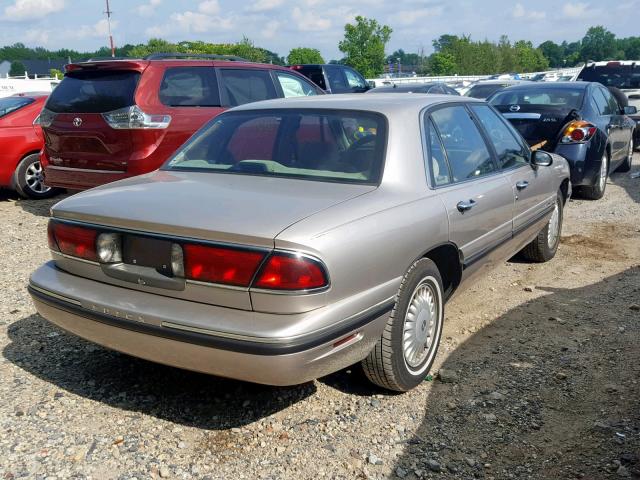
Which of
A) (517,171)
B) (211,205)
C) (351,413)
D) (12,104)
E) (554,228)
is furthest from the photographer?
(12,104)

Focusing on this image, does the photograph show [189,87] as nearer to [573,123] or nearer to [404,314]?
[573,123]

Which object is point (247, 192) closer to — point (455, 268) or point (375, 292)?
point (375, 292)

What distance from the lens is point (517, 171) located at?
485 centimetres

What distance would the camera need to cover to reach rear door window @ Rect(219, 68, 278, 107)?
25.9 ft

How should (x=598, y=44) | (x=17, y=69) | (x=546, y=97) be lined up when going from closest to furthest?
(x=546, y=97) → (x=17, y=69) → (x=598, y=44)

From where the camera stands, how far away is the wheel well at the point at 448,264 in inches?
146

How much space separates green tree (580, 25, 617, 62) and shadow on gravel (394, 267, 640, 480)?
122 m

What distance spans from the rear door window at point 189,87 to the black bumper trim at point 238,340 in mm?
4554

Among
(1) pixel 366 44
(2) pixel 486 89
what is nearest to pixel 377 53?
(1) pixel 366 44

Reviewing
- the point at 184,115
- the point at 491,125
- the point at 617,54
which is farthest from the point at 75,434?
the point at 617,54

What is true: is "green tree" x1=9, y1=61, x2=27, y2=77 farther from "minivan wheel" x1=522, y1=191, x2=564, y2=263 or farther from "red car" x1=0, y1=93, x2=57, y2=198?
"minivan wheel" x1=522, y1=191, x2=564, y2=263

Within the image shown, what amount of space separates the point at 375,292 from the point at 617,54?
428 ft

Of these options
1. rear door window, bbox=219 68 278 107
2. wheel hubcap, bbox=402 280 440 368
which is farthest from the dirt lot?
rear door window, bbox=219 68 278 107

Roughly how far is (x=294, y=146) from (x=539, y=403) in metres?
1.97
